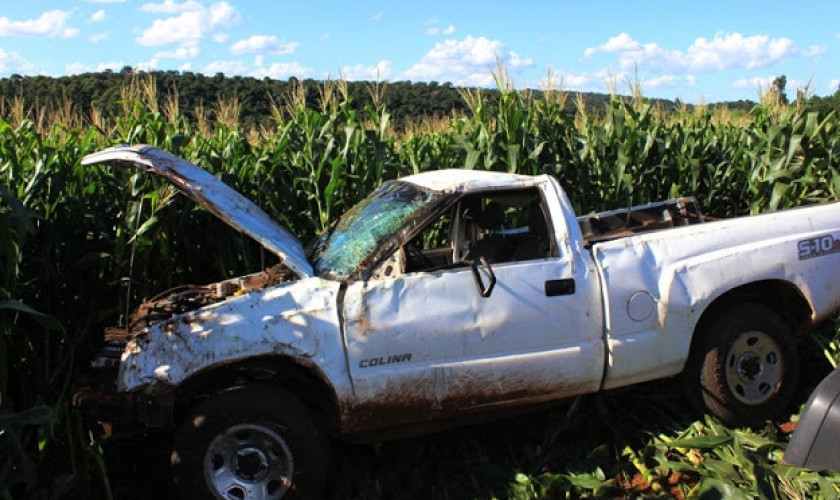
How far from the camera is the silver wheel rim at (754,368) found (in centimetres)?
453

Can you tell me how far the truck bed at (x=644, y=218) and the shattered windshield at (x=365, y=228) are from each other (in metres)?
Result: 1.74

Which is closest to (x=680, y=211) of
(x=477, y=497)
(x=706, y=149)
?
(x=706, y=149)

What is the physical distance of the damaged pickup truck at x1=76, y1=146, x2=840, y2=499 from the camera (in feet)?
12.5

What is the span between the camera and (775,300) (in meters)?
4.89

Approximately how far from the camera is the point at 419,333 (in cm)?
399

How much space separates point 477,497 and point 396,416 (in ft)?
2.38

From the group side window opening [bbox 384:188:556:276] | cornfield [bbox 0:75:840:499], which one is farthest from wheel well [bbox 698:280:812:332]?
side window opening [bbox 384:188:556:276]

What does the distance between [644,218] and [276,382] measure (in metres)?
3.53

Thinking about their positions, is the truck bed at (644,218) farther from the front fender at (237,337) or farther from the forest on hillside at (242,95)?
the front fender at (237,337)

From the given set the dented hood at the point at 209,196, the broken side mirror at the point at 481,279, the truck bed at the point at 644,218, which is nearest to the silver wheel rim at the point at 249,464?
the dented hood at the point at 209,196

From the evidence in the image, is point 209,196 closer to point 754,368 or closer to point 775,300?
point 754,368

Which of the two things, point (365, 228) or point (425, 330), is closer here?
point (425, 330)

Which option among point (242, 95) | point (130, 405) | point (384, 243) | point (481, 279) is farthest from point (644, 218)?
point (242, 95)

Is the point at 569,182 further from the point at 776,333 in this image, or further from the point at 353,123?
the point at 776,333
